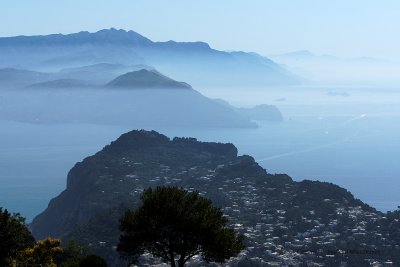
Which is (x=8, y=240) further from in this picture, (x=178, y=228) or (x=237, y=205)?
(x=237, y=205)

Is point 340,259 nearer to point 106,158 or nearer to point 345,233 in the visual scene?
point 345,233

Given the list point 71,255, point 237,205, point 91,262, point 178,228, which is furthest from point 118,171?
point 91,262

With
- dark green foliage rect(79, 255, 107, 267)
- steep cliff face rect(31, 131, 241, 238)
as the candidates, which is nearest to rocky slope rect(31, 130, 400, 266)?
steep cliff face rect(31, 131, 241, 238)

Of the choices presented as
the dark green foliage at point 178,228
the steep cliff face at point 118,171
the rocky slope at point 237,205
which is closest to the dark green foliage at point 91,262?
the dark green foliage at point 178,228

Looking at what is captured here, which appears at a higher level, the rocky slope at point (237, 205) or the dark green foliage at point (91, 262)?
the dark green foliage at point (91, 262)

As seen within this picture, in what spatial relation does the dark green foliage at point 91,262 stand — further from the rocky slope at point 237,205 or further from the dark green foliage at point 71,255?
the rocky slope at point 237,205

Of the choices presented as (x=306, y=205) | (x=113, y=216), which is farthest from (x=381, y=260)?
(x=113, y=216)

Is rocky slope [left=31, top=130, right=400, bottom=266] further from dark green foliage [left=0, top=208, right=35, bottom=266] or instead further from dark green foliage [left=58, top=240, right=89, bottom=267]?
dark green foliage [left=0, top=208, right=35, bottom=266]
